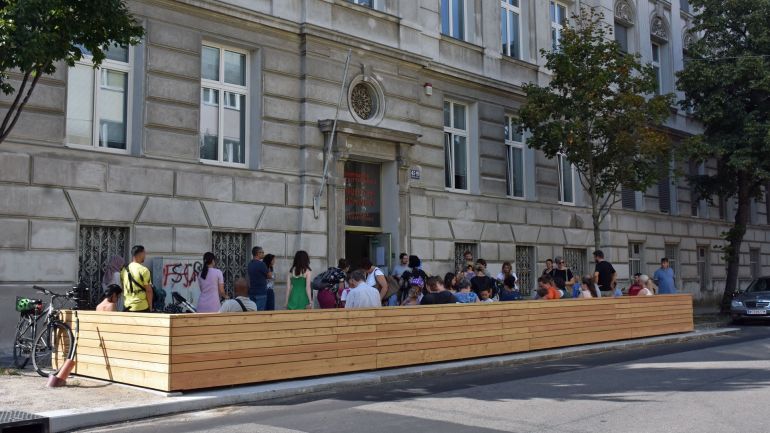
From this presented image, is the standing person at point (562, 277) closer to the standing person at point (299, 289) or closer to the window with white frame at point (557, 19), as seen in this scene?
the standing person at point (299, 289)

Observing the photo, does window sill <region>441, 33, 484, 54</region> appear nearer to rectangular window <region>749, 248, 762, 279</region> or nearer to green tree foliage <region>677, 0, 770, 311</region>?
green tree foliage <region>677, 0, 770, 311</region>

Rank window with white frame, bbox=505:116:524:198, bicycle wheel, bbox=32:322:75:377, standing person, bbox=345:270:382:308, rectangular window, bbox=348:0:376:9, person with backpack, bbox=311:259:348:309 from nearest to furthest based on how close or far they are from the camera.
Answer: bicycle wheel, bbox=32:322:75:377 < standing person, bbox=345:270:382:308 < person with backpack, bbox=311:259:348:309 < rectangular window, bbox=348:0:376:9 < window with white frame, bbox=505:116:524:198

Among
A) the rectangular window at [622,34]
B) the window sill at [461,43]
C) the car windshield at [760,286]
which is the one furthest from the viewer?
the rectangular window at [622,34]

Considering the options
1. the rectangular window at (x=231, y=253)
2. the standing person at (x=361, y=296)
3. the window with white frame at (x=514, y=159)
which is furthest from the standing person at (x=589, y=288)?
the rectangular window at (x=231, y=253)

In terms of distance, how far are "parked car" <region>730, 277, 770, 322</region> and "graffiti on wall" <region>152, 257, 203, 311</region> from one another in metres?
17.2

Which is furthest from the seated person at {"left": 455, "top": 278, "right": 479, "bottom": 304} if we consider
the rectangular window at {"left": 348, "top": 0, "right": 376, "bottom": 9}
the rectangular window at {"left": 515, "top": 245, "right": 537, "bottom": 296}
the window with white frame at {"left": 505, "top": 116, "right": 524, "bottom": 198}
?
the window with white frame at {"left": 505, "top": 116, "right": 524, "bottom": 198}

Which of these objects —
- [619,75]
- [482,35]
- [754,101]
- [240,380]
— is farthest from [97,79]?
[754,101]

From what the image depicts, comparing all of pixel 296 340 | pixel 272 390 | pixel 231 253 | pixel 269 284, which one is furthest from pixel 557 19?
pixel 272 390

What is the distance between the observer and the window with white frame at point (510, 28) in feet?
78.9

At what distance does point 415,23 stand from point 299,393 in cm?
1254

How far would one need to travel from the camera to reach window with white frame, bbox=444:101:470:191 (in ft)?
70.6

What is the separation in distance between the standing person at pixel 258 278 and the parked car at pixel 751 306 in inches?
644

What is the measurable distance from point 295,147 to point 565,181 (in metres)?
11.4

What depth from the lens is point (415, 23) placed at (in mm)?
20391
